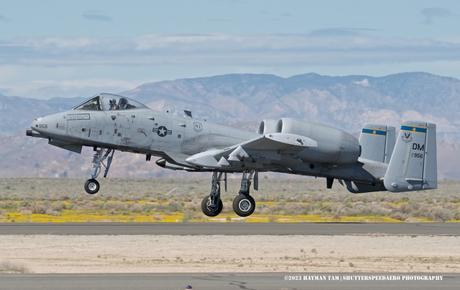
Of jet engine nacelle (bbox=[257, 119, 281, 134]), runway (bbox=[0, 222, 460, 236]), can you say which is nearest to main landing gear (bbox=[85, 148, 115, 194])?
runway (bbox=[0, 222, 460, 236])

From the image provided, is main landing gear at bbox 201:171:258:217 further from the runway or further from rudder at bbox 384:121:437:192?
rudder at bbox 384:121:437:192

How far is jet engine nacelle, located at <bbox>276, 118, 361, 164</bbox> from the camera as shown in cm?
3688

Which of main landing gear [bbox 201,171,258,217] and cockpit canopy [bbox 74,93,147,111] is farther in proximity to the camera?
main landing gear [bbox 201,171,258,217]

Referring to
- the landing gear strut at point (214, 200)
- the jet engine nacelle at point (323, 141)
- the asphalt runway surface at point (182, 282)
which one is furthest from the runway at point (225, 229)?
the asphalt runway surface at point (182, 282)

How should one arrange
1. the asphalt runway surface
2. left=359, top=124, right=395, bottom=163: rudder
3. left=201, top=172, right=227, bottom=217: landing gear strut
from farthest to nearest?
left=359, top=124, right=395, bottom=163: rudder → left=201, top=172, right=227, bottom=217: landing gear strut → the asphalt runway surface

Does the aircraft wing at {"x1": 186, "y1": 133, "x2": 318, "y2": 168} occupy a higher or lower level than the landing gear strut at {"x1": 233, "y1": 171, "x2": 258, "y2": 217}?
higher

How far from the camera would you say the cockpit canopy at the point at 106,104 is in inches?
1448

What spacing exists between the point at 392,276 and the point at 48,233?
13.1 m

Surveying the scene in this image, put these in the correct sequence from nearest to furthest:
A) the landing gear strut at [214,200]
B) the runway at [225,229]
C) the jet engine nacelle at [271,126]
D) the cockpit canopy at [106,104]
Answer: the runway at [225,229] < the cockpit canopy at [106,104] < the landing gear strut at [214,200] < the jet engine nacelle at [271,126]

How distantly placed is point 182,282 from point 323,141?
19.2m

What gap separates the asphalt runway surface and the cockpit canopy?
57.2 ft

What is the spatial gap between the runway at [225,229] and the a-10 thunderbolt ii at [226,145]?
7.37ft

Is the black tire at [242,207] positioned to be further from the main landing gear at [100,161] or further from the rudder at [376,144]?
the rudder at [376,144]

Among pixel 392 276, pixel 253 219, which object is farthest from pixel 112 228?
pixel 392 276
